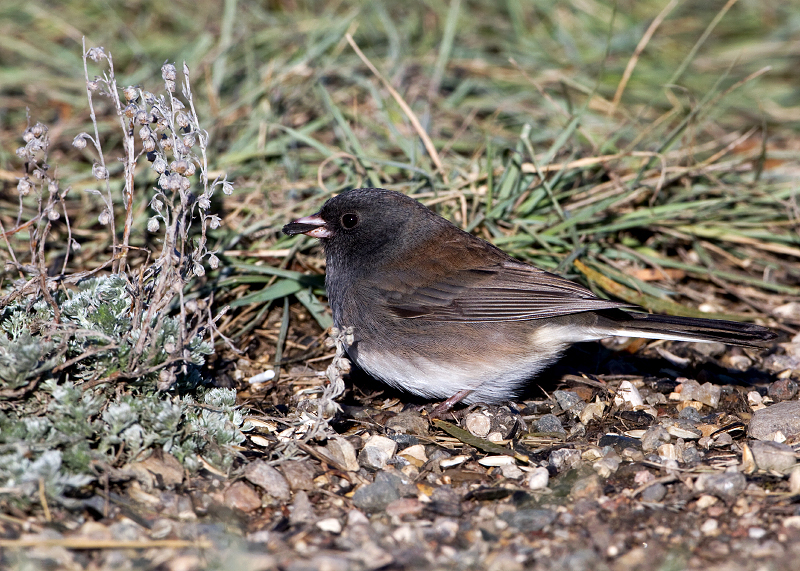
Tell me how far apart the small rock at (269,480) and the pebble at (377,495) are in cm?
26

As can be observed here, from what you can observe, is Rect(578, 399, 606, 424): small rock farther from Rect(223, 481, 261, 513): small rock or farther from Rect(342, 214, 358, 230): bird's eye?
Rect(223, 481, 261, 513): small rock

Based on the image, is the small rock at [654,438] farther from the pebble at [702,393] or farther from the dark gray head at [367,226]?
the dark gray head at [367,226]

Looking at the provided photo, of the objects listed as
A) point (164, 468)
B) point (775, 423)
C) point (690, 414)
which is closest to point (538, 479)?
point (690, 414)

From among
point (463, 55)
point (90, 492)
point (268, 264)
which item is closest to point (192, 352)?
point (90, 492)

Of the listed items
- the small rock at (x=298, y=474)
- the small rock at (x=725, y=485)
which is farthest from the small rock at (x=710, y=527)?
the small rock at (x=298, y=474)

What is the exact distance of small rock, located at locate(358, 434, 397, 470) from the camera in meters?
3.12

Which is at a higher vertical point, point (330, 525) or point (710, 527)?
point (330, 525)

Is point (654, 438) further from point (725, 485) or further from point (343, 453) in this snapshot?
point (343, 453)

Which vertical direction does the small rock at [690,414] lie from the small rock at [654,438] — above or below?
below

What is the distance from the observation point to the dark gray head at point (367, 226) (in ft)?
12.3

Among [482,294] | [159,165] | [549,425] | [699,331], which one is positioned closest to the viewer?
[159,165]

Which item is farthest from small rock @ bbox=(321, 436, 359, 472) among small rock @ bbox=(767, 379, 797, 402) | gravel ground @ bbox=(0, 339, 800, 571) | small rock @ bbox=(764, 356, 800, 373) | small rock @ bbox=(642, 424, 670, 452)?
small rock @ bbox=(764, 356, 800, 373)

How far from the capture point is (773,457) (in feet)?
9.51

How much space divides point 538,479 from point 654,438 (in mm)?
612
